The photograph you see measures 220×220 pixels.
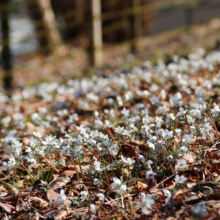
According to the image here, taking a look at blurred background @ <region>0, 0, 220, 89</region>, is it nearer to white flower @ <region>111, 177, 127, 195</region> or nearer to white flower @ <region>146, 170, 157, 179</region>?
white flower @ <region>146, 170, 157, 179</region>

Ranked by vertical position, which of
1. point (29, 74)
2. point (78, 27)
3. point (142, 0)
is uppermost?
point (142, 0)

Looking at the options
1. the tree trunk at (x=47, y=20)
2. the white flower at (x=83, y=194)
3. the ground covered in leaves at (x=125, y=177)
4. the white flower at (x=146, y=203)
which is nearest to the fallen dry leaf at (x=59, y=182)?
the ground covered in leaves at (x=125, y=177)

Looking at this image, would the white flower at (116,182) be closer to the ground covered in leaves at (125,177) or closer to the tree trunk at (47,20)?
the ground covered in leaves at (125,177)

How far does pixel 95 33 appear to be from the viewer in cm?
656

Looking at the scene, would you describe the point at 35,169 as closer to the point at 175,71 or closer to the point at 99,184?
the point at 99,184

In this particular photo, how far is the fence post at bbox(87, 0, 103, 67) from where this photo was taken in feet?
20.9

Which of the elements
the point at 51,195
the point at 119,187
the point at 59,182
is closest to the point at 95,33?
the point at 59,182

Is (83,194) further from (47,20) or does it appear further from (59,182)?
(47,20)

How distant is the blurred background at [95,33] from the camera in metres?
6.90

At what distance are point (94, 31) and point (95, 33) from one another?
5cm

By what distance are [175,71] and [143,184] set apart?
2745 millimetres

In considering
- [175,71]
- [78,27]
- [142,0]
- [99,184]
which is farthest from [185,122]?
[78,27]

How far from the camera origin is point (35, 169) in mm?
2400

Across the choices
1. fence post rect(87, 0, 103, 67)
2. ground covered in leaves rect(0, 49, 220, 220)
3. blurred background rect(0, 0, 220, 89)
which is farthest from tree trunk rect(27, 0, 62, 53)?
ground covered in leaves rect(0, 49, 220, 220)
